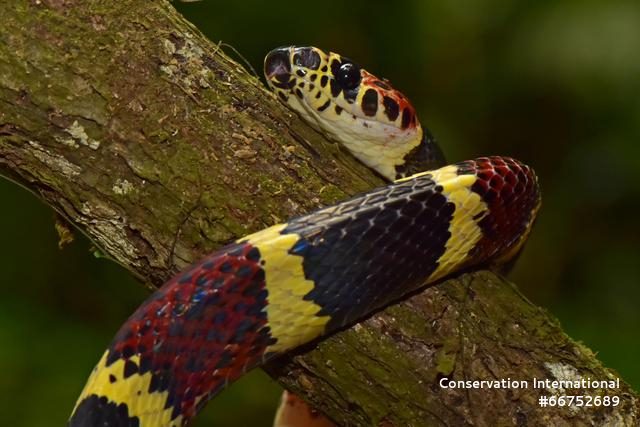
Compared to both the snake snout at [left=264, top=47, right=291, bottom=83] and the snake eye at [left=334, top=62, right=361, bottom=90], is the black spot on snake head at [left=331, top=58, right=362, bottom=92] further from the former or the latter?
the snake snout at [left=264, top=47, right=291, bottom=83]

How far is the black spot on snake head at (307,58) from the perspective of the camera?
348 cm

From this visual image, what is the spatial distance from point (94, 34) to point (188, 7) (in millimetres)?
2835

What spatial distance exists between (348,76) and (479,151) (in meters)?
2.80

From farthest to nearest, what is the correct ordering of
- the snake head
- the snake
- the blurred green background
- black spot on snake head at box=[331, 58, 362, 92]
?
the blurred green background < black spot on snake head at box=[331, 58, 362, 92] < the snake head < the snake

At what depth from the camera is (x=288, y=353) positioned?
9.09ft

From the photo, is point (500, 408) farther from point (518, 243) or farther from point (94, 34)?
point (94, 34)

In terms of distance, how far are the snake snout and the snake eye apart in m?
0.24

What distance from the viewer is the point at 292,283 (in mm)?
2674

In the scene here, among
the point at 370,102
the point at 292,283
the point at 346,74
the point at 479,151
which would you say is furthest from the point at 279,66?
the point at 479,151

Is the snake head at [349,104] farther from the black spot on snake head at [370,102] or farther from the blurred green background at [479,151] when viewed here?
the blurred green background at [479,151]

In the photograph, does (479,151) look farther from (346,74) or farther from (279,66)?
(279,66)

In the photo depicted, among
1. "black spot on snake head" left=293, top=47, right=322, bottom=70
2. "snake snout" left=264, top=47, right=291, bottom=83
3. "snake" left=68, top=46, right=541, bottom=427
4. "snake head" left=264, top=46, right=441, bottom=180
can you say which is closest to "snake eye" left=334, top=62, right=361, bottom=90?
"snake head" left=264, top=46, right=441, bottom=180

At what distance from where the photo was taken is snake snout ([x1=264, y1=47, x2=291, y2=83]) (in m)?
3.42

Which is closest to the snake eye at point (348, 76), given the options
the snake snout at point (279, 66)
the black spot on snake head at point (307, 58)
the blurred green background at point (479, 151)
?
the black spot on snake head at point (307, 58)
